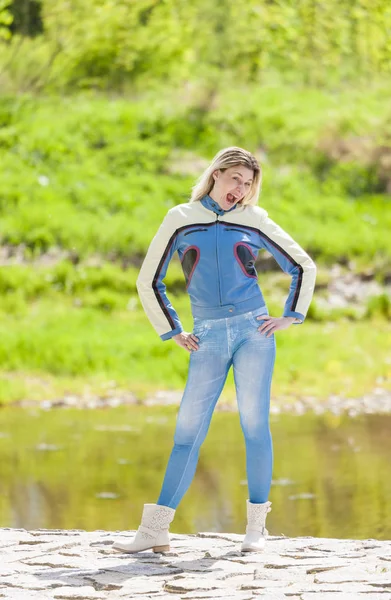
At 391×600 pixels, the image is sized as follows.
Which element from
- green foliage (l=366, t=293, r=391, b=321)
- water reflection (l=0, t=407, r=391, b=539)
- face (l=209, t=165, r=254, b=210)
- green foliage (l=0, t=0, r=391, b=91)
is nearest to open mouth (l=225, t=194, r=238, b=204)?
face (l=209, t=165, r=254, b=210)

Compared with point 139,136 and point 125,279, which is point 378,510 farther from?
point 139,136

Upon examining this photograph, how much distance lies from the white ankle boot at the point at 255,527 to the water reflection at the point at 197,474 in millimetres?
1534

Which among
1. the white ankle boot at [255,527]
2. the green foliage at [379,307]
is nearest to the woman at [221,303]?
the white ankle boot at [255,527]

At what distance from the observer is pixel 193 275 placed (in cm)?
578

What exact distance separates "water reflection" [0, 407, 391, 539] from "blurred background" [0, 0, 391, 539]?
0.03 metres

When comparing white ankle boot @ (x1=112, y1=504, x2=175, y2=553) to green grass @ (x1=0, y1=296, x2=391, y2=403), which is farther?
green grass @ (x1=0, y1=296, x2=391, y2=403)

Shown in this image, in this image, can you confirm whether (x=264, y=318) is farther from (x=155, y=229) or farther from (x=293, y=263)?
(x=155, y=229)

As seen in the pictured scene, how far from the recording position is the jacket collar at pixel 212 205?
583 cm

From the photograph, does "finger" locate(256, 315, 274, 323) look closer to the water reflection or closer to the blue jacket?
the blue jacket

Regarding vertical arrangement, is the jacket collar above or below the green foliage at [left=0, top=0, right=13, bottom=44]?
below

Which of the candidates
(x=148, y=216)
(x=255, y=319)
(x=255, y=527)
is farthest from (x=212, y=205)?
(x=148, y=216)

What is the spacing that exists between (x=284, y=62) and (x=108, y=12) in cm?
527

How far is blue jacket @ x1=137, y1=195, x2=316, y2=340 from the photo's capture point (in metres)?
5.74

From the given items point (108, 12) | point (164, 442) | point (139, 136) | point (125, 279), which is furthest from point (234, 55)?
point (164, 442)
